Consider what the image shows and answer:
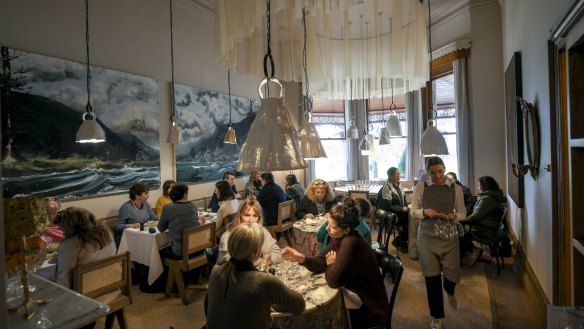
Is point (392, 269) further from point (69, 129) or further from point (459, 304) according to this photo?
point (69, 129)

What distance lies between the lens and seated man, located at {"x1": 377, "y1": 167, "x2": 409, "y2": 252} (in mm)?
5090

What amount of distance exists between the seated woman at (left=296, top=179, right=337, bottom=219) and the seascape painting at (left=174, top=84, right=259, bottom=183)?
225 cm

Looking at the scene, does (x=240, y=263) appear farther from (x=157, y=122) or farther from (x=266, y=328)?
(x=157, y=122)

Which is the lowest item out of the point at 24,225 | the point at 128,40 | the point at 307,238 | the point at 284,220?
the point at 284,220

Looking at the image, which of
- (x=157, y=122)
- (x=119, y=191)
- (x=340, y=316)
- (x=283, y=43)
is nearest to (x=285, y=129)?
(x=340, y=316)

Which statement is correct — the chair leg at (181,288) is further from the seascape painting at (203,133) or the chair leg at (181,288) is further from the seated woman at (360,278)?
the seascape painting at (203,133)

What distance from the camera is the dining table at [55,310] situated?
2.85 feet

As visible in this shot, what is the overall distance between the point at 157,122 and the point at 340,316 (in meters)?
4.17

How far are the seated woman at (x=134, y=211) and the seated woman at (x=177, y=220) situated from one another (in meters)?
0.67

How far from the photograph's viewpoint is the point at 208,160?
6.02 meters

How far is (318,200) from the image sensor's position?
4340 mm

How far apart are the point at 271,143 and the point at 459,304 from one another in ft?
10.4

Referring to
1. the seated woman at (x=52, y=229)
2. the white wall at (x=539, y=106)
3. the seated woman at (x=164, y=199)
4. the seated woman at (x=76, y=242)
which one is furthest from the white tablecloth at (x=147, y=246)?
the white wall at (x=539, y=106)

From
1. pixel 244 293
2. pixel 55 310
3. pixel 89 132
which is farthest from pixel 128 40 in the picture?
pixel 55 310
